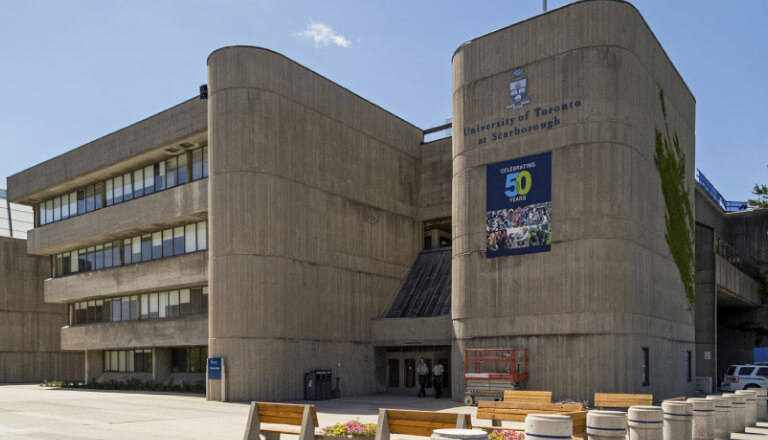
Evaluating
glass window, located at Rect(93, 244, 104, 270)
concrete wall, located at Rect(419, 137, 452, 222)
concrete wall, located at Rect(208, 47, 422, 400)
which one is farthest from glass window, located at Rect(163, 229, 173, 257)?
concrete wall, located at Rect(419, 137, 452, 222)

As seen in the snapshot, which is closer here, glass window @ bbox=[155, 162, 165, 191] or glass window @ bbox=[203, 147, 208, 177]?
glass window @ bbox=[203, 147, 208, 177]

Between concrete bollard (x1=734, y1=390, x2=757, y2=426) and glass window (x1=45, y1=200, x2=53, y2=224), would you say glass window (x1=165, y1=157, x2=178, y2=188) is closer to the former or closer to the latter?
glass window (x1=45, y1=200, x2=53, y2=224)

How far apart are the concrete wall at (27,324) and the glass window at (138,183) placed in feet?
59.1

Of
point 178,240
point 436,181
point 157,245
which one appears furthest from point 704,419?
point 157,245

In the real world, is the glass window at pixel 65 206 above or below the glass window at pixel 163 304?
above

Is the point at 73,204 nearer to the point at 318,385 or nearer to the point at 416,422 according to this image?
the point at 318,385

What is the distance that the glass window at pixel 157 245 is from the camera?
1569 inches

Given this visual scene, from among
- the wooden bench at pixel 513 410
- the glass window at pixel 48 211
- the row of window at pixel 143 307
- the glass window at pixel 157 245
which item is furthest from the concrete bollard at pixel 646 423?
the glass window at pixel 48 211

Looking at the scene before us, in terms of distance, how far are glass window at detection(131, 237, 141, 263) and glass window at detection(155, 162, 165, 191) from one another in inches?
153

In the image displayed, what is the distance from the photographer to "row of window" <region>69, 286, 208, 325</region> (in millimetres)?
38053

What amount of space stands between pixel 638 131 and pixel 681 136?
805cm

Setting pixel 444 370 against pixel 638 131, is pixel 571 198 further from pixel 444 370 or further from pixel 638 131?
pixel 444 370

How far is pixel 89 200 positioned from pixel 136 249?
6.27m

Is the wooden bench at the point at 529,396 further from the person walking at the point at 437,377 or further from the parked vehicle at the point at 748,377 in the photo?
the parked vehicle at the point at 748,377
